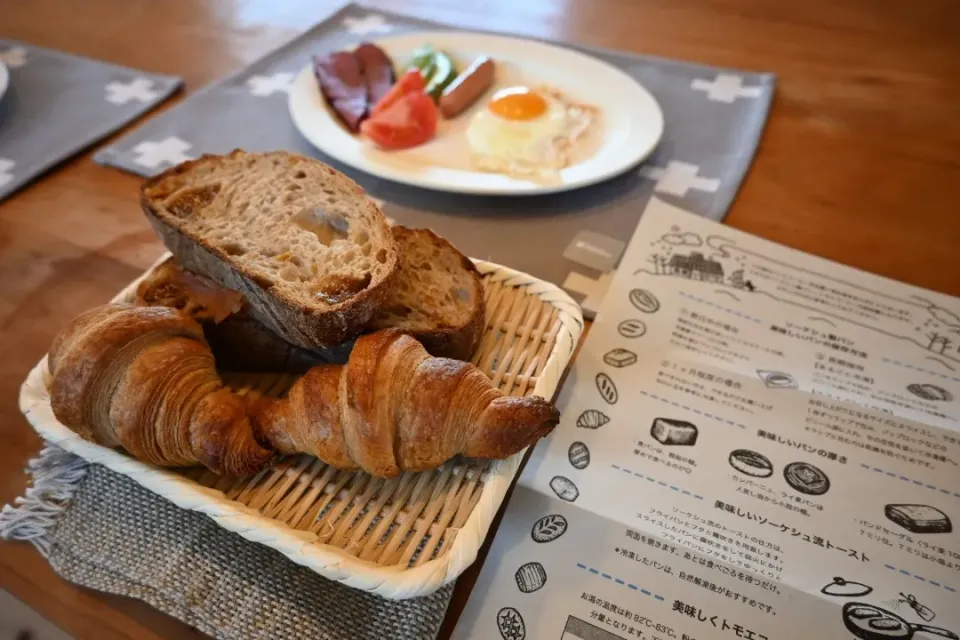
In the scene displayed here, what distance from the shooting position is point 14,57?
1.52 m

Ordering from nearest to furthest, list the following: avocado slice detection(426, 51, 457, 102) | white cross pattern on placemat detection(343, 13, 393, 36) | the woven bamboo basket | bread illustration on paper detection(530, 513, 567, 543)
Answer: the woven bamboo basket → bread illustration on paper detection(530, 513, 567, 543) → avocado slice detection(426, 51, 457, 102) → white cross pattern on placemat detection(343, 13, 393, 36)

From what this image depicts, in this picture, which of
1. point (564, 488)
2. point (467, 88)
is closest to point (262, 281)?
point (564, 488)

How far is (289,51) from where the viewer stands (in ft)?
5.23

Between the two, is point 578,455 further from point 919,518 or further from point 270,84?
point 270,84

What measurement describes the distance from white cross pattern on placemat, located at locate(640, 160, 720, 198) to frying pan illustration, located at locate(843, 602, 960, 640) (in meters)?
0.74

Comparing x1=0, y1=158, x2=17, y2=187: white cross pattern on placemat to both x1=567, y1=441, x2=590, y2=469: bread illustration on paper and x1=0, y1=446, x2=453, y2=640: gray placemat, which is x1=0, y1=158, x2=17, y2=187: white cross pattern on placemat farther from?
x1=567, y1=441, x2=590, y2=469: bread illustration on paper

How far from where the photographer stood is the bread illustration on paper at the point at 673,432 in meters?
0.79

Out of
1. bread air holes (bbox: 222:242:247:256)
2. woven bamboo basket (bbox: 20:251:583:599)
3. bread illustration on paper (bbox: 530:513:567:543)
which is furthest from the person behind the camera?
bread air holes (bbox: 222:242:247:256)

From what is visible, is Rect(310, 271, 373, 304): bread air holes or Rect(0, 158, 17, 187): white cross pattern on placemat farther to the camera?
Rect(0, 158, 17, 187): white cross pattern on placemat

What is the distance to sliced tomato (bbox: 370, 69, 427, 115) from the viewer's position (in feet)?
4.03

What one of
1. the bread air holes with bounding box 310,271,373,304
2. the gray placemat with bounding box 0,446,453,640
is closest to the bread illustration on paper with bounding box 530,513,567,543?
the gray placemat with bounding box 0,446,453,640

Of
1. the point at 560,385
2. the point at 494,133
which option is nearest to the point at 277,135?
the point at 494,133

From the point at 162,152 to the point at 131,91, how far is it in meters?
0.30

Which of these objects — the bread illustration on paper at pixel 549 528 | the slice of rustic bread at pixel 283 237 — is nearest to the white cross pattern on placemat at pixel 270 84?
the slice of rustic bread at pixel 283 237
